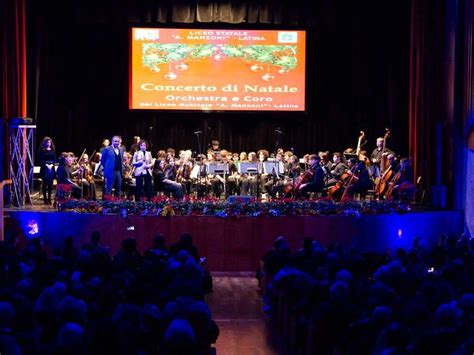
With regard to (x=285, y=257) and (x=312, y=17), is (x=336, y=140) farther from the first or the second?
(x=285, y=257)

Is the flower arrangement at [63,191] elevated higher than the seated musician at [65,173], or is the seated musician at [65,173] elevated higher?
the seated musician at [65,173]

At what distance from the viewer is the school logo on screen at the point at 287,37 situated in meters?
19.6

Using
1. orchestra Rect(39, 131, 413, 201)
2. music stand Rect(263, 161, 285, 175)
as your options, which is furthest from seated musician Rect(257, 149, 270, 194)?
music stand Rect(263, 161, 285, 175)

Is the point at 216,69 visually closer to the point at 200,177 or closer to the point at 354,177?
the point at 200,177

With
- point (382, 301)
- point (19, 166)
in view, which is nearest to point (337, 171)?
point (19, 166)

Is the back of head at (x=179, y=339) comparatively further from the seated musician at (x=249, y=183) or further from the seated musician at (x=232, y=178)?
the seated musician at (x=249, y=183)

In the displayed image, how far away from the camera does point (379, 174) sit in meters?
16.8

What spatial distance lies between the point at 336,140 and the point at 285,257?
12.9 m

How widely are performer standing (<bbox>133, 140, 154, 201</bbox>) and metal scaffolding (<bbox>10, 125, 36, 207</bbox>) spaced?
2102 millimetres

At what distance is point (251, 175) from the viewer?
17484 millimetres

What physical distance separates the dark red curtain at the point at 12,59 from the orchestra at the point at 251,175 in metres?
1.85

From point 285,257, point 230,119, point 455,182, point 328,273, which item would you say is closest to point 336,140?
point 230,119

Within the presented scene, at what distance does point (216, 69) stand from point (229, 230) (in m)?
7.85

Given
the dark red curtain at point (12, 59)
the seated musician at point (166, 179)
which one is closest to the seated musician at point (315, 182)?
the seated musician at point (166, 179)
